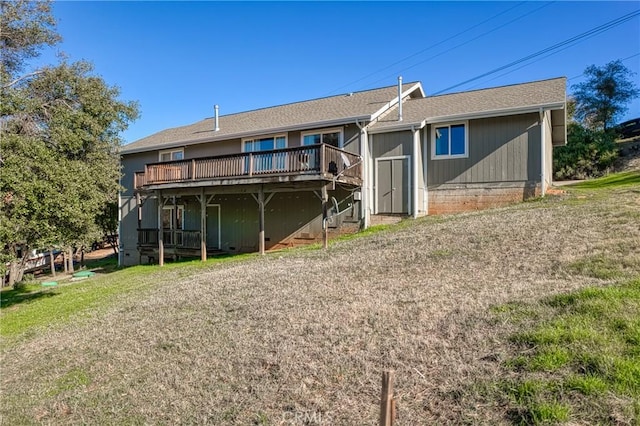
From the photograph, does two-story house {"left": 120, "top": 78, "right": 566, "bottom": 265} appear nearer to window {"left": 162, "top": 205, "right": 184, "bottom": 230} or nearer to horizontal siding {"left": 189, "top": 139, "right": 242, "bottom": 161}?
horizontal siding {"left": 189, "top": 139, "right": 242, "bottom": 161}

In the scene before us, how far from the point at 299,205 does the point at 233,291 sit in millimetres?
8185

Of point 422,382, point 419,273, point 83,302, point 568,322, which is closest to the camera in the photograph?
point 422,382

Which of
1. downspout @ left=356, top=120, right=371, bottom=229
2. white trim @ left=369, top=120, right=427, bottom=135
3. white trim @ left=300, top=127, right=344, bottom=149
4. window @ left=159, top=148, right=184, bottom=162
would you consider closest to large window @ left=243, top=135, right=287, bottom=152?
white trim @ left=300, top=127, right=344, bottom=149

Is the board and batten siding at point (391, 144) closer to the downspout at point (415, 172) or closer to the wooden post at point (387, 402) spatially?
the downspout at point (415, 172)

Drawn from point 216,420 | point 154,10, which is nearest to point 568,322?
point 216,420

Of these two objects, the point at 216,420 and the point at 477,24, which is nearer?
the point at 216,420

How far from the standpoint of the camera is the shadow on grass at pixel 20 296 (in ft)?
38.6

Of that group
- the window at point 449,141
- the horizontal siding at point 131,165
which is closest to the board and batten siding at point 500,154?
the window at point 449,141

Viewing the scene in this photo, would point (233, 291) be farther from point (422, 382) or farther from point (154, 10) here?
point (154, 10)

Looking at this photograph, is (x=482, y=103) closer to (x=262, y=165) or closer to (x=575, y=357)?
(x=262, y=165)

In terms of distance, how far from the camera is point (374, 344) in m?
4.17

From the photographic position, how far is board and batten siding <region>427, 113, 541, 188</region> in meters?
12.6

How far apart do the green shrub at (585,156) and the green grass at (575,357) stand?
22971 millimetres

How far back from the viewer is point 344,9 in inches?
635
